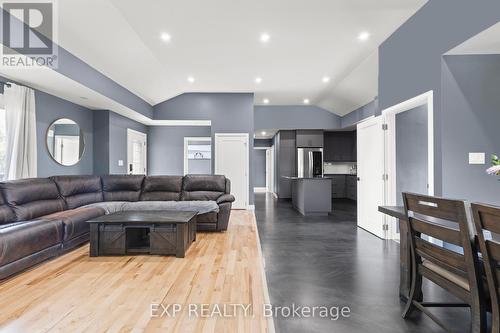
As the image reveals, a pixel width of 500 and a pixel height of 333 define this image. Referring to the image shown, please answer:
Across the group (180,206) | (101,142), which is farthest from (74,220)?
(101,142)

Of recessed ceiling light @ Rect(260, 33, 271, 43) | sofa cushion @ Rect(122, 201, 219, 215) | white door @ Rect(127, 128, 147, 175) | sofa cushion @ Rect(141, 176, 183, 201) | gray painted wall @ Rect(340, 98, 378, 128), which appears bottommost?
sofa cushion @ Rect(122, 201, 219, 215)

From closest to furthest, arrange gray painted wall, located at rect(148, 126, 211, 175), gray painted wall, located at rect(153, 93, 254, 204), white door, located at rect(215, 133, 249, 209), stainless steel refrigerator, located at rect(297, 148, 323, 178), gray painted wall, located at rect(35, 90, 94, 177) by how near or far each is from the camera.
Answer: gray painted wall, located at rect(35, 90, 94, 177), white door, located at rect(215, 133, 249, 209), gray painted wall, located at rect(153, 93, 254, 204), gray painted wall, located at rect(148, 126, 211, 175), stainless steel refrigerator, located at rect(297, 148, 323, 178)

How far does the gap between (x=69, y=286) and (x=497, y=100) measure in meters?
4.62

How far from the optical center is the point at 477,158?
2744 mm

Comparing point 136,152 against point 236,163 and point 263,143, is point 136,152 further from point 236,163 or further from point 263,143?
point 263,143

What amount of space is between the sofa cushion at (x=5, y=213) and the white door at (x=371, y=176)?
5002mm

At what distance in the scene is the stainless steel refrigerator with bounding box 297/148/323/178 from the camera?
8709 mm

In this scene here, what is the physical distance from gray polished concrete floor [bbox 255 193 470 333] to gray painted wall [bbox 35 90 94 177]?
401 centimetres

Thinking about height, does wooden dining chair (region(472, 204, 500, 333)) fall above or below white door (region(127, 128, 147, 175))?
Result: below

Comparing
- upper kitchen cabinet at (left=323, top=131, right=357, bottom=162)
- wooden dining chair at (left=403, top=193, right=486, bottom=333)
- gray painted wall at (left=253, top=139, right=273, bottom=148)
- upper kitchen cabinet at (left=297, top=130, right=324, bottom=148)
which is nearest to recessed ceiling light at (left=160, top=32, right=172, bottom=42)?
wooden dining chair at (left=403, top=193, right=486, bottom=333)

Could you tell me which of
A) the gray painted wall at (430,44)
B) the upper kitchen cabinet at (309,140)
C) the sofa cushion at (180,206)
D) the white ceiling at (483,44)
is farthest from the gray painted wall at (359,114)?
the sofa cushion at (180,206)

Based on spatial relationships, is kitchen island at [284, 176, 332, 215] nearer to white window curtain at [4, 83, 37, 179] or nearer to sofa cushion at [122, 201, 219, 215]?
sofa cushion at [122, 201, 219, 215]

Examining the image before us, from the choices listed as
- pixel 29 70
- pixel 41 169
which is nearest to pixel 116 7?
pixel 29 70

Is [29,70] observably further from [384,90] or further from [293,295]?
[384,90]
